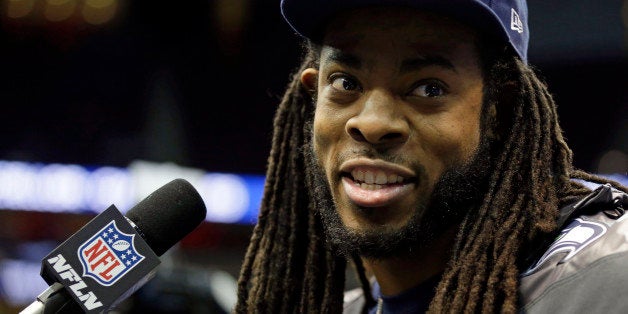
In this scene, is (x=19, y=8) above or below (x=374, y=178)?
below

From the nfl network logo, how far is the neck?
65cm

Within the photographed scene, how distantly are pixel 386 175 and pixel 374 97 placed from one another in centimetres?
17

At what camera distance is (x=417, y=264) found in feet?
7.01

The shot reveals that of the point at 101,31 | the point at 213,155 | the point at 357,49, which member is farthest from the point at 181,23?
the point at 357,49

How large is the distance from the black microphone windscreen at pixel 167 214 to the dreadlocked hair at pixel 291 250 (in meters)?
0.39

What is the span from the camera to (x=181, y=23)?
32.4ft

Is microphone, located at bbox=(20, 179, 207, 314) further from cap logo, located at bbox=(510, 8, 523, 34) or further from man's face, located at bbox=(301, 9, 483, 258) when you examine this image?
cap logo, located at bbox=(510, 8, 523, 34)

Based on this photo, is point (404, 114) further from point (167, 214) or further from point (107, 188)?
point (107, 188)

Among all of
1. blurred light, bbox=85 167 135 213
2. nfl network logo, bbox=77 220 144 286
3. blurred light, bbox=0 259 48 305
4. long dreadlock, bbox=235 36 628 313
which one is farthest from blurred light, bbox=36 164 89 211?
nfl network logo, bbox=77 220 144 286

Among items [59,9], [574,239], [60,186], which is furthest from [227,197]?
[574,239]

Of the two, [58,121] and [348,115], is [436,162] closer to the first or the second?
[348,115]

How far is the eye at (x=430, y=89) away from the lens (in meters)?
1.98

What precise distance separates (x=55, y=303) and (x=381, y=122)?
2.53ft

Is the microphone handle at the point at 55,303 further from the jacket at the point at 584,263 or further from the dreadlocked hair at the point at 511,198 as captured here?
the jacket at the point at 584,263
